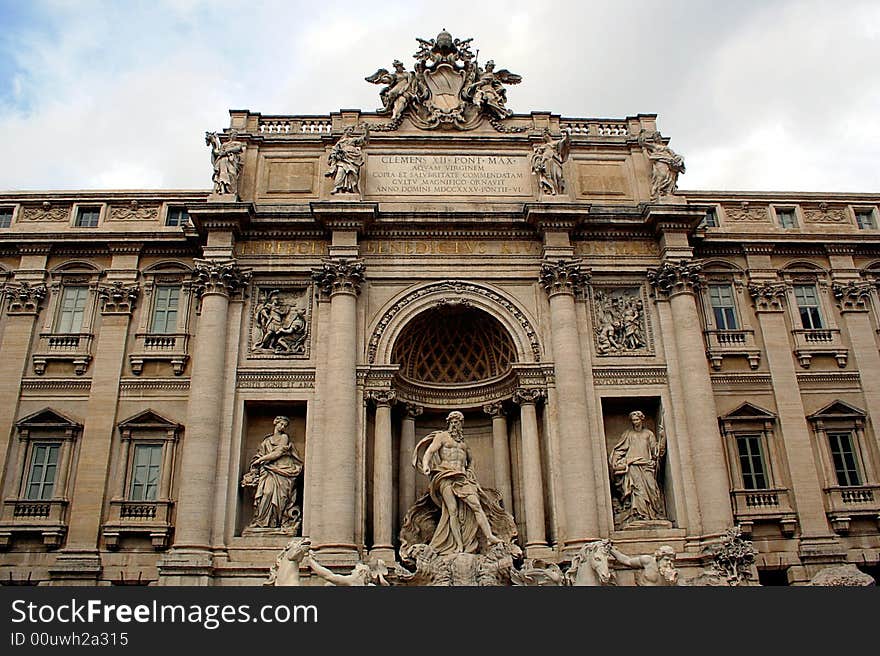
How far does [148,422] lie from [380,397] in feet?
22.4

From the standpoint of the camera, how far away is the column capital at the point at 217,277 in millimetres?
22281

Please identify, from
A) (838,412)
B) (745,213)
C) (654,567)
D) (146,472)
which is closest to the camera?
(654,567)

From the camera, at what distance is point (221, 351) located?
21.8 meters

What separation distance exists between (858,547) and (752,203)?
11467 millimetres

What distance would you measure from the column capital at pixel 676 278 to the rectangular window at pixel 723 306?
Answer: 4.57 ft

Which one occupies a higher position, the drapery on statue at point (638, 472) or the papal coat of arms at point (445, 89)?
the papal coat of arms at point (445, 89)

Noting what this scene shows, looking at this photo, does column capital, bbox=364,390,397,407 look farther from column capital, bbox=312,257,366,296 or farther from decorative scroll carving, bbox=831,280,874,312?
decorative scroll carving, bbox=831,280,874,312

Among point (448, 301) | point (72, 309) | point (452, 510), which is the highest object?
point (72, 309)

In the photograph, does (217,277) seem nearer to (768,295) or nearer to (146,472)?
(146,472)

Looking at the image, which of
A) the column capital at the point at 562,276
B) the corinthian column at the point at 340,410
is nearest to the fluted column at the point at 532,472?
the column capital at the point at 562,276

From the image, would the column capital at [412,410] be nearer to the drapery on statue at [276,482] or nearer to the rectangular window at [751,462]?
the drapery on statue at [276,482]

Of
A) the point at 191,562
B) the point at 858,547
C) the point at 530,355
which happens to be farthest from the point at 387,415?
the point at 858,547

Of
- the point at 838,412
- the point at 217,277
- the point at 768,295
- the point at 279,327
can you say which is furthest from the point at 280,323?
the point at 838,412

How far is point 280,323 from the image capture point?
22719 mm
